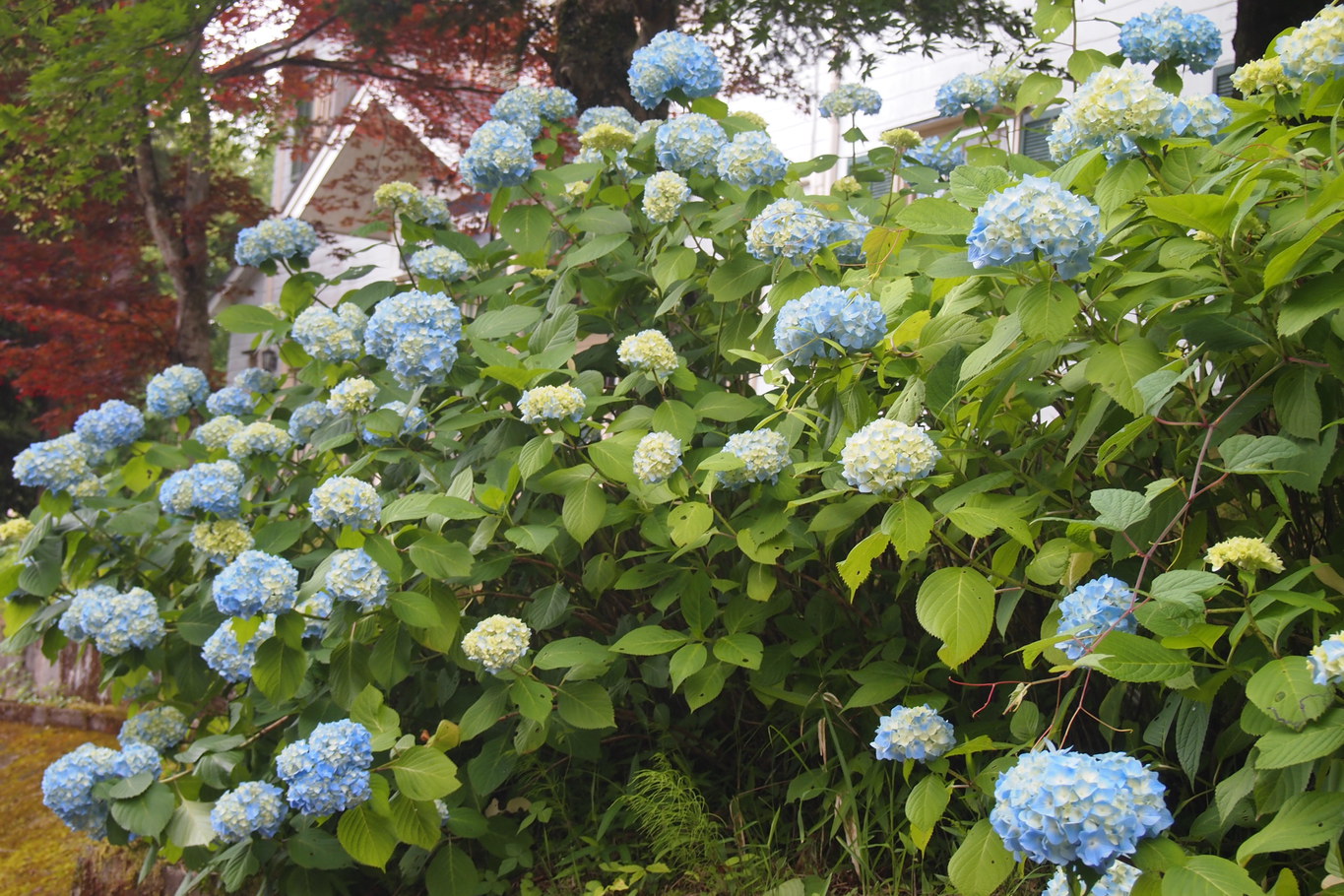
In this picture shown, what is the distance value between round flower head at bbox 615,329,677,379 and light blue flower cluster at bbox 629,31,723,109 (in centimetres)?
97

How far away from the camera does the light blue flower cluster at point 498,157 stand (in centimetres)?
290

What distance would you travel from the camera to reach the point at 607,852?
8.73ft

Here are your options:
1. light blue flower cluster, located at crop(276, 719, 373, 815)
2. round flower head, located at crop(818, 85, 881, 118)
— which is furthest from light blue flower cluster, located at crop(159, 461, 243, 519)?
round flower head, located at crop(818, 85, 881, 118)

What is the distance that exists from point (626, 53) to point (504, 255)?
5.97 ft

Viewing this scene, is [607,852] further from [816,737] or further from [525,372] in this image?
[525,372]

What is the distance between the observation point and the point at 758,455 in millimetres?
2096

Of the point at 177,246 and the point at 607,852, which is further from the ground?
the point at 177,246

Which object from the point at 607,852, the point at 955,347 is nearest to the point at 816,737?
the point at 607,852

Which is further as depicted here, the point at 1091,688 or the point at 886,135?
the point at 886,135

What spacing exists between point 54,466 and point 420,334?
1527mm

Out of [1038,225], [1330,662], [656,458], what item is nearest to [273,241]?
[656,458]

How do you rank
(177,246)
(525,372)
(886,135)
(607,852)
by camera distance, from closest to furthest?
1. (525,372)
2. (607,852)
3. (886,135)
4. (177,246)

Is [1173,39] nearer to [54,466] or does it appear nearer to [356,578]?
[356,578]

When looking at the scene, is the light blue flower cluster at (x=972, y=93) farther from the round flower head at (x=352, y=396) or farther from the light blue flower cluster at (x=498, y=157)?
the round flower head at (x=352, y=396)
